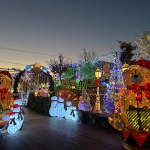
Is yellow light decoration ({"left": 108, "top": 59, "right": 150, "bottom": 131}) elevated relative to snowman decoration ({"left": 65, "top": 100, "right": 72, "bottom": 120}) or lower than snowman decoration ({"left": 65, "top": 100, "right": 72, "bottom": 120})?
elevated

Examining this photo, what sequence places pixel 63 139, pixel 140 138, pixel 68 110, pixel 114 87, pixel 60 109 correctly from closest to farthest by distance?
1. pixel 140 138
2. pixel 63 139
3. pixel 114 87
4. pixel 68 110
5. pixel 60 109

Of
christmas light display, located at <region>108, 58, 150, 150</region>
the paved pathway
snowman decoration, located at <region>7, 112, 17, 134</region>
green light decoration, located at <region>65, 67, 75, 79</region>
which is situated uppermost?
green light decoration, located at <region>65, 67, 75, 79</region>

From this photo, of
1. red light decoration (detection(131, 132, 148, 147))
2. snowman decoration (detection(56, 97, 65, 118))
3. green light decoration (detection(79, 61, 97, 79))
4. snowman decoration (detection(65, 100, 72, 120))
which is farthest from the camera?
green light decoration (detection(79, 61, 97, 79))

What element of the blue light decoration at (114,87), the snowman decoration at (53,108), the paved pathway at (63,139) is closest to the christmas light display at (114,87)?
the blue light decoration at (114,87)

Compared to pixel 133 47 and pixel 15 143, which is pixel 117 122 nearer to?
pixel 15 143

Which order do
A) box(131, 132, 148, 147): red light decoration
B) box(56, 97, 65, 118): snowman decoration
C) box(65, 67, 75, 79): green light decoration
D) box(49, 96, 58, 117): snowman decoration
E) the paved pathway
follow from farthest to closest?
box(65, 67, 75, 79): green light decoration < box(49, 96, 58, 117): snowman decoration < box(56, 97, 65, 118): snowman decoration < the paved pathway < box(131, 132, 148, 147): red light decoration

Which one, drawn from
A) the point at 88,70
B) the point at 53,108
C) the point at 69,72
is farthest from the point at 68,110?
the point at 69,72

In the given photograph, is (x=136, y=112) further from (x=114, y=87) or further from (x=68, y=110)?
(x=68, y=110)

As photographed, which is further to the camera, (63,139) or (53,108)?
(53,108)

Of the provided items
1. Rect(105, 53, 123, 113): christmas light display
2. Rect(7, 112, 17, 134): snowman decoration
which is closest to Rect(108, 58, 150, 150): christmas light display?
Rect(105, 53, 123, 113): christmas light display

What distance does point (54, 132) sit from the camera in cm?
516

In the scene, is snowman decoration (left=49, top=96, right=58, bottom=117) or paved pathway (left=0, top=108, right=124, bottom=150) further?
snowman decoration (left=49, top=96, right=58, bottom=117)

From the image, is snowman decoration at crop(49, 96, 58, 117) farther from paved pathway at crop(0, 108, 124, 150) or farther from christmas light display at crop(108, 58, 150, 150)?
christmas light display at crop(108, 58, 150, 150)

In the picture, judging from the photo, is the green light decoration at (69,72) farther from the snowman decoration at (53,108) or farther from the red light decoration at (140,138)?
the red light decoration at (140,138)
